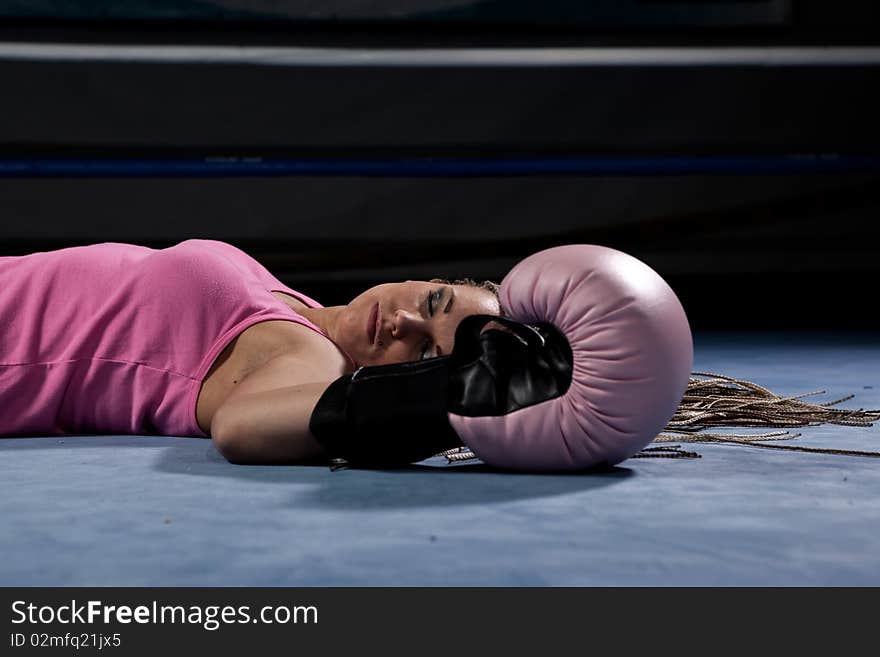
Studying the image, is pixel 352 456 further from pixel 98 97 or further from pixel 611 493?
pixel 98 97

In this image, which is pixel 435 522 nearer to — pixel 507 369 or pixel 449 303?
pixel 507 369

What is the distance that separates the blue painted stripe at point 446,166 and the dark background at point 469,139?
0.08 meters

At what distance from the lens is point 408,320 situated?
55.8 inches

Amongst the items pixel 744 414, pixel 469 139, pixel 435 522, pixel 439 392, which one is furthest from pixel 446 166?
pixel 435 522

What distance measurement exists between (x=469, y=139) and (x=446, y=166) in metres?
0.20

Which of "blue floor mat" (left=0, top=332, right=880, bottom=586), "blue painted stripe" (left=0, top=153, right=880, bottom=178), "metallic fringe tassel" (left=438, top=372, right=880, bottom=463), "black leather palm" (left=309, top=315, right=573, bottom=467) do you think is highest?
"blue painted stripe" (left=0, top=153, right=880, bottom=178)

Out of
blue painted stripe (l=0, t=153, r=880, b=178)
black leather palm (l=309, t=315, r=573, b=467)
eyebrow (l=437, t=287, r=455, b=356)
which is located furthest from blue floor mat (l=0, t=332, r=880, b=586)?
blue painted stripe (l=0, t=153, r=880, b=178)

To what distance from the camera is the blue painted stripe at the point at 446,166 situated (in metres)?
3.39

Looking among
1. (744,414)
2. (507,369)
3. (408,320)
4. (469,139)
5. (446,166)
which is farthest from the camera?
(469,139)

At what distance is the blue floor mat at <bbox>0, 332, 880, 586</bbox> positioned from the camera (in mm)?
793

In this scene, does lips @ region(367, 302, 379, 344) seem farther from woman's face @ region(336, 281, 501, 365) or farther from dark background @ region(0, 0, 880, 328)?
dark background @ region(0, 0, 880, 328)

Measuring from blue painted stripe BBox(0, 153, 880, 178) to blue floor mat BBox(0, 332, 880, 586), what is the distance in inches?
85.5

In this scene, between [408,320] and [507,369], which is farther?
[408,320]
